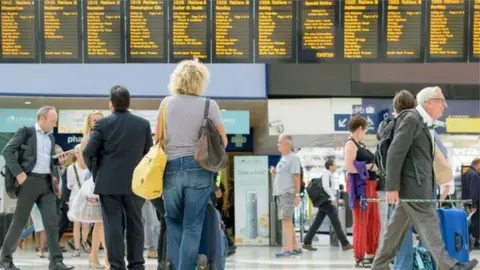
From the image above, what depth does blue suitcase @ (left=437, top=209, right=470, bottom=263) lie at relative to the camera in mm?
7250

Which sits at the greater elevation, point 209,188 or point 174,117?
point 174,117

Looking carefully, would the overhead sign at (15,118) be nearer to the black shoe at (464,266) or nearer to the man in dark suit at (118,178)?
the man in dark suit at (118,178)

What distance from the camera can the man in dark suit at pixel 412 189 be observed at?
22.8ft

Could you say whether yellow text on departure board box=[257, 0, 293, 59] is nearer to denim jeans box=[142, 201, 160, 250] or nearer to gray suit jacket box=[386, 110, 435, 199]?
denim jeans box=[142, 201, 160, 250]

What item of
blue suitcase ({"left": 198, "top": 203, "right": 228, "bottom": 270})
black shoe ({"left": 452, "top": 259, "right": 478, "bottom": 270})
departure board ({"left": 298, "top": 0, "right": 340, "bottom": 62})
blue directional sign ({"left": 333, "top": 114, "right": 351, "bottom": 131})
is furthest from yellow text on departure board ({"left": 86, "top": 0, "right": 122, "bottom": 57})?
black shoe ({"left": 452, "top": 259, "right": 478, "bottom": 270})

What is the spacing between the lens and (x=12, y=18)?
12633 mm

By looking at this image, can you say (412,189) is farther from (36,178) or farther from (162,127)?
(36,178)

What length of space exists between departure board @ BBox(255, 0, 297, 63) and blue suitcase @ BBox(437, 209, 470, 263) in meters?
5.70

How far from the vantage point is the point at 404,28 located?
12805 mm

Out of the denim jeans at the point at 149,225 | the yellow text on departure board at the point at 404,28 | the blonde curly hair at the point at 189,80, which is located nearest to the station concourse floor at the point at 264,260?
the denim jeans at the point at 149,225

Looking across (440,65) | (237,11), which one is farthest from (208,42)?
(440,65)

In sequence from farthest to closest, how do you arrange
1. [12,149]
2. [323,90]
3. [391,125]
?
[323,90], [12,149], [391,125]

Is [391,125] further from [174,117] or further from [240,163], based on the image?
[240,163]

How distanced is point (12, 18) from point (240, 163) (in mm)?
5201
